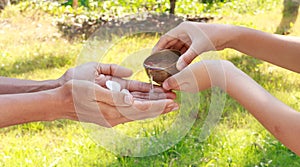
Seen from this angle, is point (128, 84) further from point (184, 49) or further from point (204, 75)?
point (204, 75)

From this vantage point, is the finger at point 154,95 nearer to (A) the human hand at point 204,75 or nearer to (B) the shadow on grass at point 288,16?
(A) the human hand at point 204,75

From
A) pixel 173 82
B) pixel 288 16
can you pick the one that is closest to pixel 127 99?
pixel 173 82

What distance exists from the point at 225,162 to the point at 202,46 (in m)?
0.81

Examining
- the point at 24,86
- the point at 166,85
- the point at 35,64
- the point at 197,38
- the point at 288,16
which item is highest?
the point at 197,38

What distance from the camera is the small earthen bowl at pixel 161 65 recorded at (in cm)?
163

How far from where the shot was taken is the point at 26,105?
5.20ft

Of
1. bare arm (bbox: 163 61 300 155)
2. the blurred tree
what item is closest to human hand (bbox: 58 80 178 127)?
bare arm (bbox: 163 61 300 155)

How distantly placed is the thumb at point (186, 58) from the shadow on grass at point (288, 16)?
2491mm

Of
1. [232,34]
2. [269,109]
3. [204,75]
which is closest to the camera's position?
[269,109]

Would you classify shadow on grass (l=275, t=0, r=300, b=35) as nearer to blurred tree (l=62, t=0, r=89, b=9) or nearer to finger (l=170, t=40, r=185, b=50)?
blurred tree (l=62, t=0, r=89, b=9)

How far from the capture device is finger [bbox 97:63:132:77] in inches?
Answer: 74.0

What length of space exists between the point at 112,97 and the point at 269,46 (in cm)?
60

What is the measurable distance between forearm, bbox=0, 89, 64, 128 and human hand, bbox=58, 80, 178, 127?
0.04m

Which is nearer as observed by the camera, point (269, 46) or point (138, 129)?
point (269, 46)
